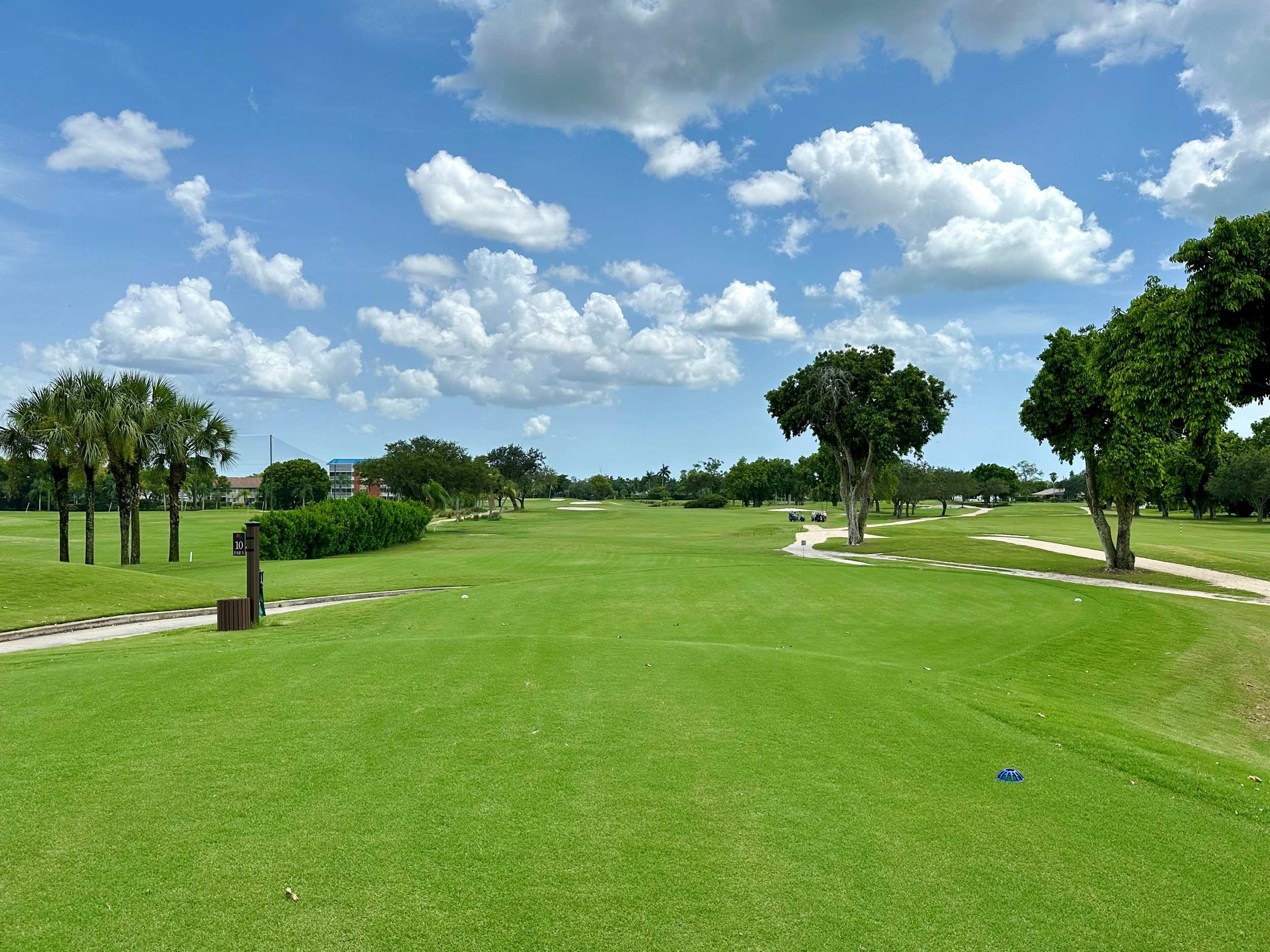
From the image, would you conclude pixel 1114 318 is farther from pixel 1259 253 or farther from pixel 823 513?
pixel 823 513

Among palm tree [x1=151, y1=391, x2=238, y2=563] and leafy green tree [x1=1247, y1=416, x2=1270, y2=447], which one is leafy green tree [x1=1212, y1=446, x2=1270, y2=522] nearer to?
leafy green tree [x1=1247, y1=416, x2=1270, y2=447]

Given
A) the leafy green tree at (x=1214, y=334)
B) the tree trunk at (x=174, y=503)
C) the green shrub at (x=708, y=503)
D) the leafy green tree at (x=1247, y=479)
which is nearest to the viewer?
the leafy green tree at (x=1214, y=334)

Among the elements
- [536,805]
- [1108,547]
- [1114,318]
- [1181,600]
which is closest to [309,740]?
[536,805]

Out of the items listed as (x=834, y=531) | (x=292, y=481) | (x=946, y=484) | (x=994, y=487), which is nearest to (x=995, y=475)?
(x=994, y=487)

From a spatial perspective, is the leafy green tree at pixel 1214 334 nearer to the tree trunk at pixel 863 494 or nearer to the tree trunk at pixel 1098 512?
the tree trunk at pixel 1098 512

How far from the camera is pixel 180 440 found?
39.7m

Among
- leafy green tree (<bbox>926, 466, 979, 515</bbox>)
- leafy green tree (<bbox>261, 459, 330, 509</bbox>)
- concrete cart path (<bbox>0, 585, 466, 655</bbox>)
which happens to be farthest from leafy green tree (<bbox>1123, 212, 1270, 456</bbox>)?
leafy green tree (<bbox>261, 459, 330, 509</bbox>)

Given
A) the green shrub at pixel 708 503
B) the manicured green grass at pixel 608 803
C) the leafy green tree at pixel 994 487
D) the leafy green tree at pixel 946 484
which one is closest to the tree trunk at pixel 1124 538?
the manicured green grass at pixel 608 803

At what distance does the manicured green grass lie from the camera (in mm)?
4434

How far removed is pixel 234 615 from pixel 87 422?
24072mm

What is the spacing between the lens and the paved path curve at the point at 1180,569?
1167 inches

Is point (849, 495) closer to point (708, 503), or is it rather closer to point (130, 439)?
point (130, 439)

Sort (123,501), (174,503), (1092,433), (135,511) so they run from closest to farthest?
(1092,433)
(123,501)
(135,511)
(174,503)

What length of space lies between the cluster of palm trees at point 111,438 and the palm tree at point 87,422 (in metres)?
0.03
